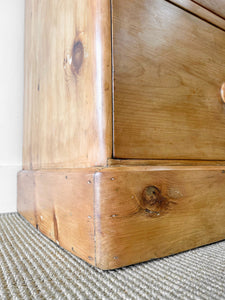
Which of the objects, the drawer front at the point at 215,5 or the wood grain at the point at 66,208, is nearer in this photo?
the wood grain at the point at 66,208

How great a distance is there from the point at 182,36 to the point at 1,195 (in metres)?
0.78

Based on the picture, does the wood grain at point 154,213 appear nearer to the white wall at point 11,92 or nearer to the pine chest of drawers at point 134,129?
the pine chest of drawers at point 134,129

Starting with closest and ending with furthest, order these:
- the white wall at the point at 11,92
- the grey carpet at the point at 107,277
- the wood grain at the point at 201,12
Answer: the grey carpet at the point at 107,277 < the wood grain at the point at 201,12 < the white wall at the point at 11,92

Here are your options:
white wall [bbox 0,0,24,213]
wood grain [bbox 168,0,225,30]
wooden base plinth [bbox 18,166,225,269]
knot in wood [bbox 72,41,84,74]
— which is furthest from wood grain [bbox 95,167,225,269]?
white wall [bbox 0,0,24,213]

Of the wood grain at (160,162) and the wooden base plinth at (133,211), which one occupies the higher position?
the wood grain at (160,162)

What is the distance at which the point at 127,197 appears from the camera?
42 cm

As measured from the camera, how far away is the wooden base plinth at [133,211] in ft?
1.34

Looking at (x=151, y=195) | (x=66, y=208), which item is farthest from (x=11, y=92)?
(x=151, y=195)

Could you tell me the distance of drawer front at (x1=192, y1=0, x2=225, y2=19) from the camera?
608mm

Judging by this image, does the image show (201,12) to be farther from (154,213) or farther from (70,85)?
(154,213)

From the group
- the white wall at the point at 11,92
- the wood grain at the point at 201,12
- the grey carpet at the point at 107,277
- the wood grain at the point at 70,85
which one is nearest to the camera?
the grey carpet at the point at 107,277

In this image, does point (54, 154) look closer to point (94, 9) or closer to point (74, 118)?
point (74, 118)

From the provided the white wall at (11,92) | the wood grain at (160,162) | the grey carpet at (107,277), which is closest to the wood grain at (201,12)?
the wood grain at (160,162)

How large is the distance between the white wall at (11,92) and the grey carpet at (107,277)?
476 millimetres
